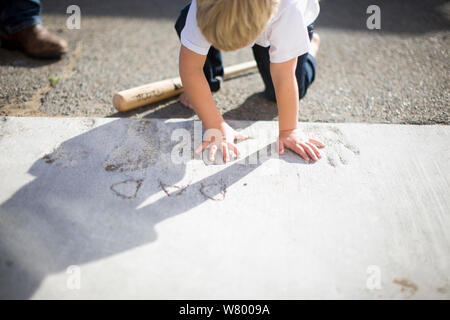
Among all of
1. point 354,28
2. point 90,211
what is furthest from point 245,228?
point 354,28

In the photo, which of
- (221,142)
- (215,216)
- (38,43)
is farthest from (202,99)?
(38,43)

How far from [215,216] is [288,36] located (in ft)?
2.83

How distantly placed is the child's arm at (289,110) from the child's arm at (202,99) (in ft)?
0.75

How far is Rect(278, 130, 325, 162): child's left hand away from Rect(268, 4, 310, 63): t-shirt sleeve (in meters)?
0.40

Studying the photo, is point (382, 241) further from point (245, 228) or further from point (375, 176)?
point (245, 228)

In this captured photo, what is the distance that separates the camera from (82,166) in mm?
1538

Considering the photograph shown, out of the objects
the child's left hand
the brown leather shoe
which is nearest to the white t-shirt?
the child's left hand

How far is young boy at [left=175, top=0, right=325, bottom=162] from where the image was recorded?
1140 mm

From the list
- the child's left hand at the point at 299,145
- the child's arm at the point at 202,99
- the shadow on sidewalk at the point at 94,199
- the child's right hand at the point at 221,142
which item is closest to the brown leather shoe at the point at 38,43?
the shadow on sidewalk at the point at 94,199

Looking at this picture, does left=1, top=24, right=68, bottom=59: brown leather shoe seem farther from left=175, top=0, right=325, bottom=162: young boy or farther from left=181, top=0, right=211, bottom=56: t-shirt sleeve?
left=181, top=0, right=211, bottom=56: t-shirt sleeve

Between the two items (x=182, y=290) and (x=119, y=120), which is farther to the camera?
(x=119, y=120)

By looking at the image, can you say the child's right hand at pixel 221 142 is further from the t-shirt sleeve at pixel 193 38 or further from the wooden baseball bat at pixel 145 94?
the wooden baseball bat at pixel 145 94

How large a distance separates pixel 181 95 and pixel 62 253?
1.23 m

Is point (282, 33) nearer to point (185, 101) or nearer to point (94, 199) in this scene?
point (185, 101)
